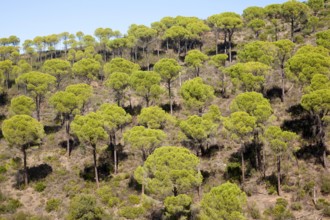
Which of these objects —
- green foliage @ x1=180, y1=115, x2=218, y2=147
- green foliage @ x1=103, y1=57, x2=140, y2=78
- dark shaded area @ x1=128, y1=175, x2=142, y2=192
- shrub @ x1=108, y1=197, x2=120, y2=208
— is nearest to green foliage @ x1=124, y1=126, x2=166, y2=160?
green foliage @ x1=180, y1=115, x2=218, y2=147

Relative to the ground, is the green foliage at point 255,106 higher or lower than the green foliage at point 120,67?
lower

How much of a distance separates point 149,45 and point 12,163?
198ft

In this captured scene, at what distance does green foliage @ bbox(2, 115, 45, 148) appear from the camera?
4416cm

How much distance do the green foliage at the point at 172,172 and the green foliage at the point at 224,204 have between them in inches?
187

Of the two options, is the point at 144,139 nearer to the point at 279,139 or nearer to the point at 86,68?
the point at 279,139

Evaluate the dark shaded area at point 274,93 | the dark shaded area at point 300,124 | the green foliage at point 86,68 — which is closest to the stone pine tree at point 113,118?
the green foliage at point 86,68

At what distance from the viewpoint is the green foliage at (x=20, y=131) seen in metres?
44.2

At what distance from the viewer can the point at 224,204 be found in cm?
2886

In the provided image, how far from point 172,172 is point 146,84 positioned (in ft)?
86.8

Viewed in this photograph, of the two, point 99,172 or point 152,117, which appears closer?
point 152,117

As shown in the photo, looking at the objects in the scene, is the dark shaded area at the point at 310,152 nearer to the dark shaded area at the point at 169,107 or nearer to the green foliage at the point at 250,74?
the green foliage at the point at 250,74

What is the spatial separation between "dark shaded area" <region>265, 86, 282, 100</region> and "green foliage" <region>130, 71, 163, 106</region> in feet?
69.2

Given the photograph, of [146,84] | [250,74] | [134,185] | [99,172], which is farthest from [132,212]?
[250,74]

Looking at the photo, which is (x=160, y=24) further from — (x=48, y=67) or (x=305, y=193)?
(x=305, y=193)
